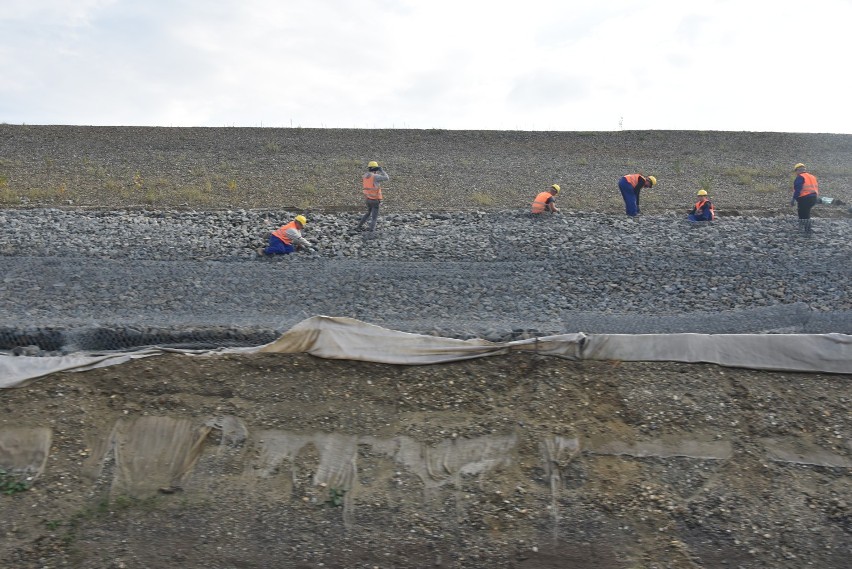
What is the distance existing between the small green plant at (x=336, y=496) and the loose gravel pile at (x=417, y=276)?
8.46ft

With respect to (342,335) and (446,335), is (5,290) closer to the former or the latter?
(342,335)

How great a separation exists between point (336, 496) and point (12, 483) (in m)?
2.96

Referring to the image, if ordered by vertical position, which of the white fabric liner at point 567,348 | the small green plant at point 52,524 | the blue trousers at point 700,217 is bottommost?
the small green plant at point 52,524

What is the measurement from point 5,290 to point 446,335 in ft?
21.0

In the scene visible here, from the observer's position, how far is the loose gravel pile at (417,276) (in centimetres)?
967

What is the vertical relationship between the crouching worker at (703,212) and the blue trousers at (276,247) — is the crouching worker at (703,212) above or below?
above

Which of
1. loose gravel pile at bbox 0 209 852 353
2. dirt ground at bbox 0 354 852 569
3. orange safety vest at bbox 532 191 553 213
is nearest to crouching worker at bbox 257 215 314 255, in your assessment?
loose gravel pile at bbox 0 209 852 353

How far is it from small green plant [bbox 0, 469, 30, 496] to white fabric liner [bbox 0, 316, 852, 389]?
4.24 ft

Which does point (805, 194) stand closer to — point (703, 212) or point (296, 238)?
point (703, 212)

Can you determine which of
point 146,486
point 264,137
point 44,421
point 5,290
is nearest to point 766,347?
point 146,486

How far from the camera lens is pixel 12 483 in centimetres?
730

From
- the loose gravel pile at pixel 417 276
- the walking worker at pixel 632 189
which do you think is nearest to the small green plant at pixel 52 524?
the loose gravel pile at pixel 417 276

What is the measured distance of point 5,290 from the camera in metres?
11.2

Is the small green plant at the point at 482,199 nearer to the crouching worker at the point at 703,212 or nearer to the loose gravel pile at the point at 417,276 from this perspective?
the loose gravel pile at the point at 417,276
